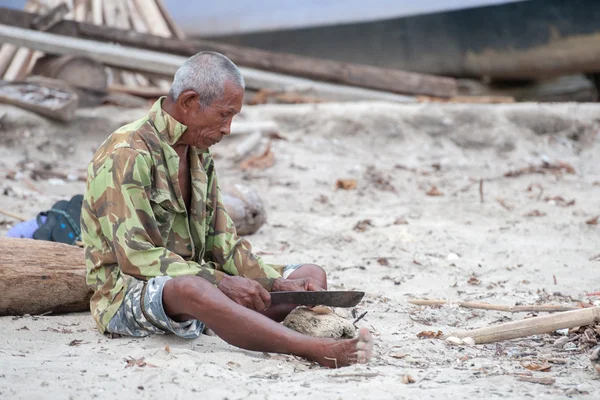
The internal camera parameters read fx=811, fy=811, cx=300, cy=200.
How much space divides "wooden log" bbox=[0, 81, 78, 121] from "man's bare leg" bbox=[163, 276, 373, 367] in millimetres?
4455

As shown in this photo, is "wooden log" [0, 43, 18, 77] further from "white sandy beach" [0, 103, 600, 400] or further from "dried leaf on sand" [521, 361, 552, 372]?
"dried leaf on sand" [521, 361, 552, 372]

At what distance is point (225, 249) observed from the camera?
12.6ft

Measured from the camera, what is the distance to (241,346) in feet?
10.5

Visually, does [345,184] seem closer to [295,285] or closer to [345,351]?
[295,285]

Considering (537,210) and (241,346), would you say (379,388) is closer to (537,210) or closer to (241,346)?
(241,346)

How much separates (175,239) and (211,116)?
1.95ft

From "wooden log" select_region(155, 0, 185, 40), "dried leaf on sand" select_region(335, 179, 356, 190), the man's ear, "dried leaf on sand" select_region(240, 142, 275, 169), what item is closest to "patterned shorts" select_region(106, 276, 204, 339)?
the man's ear

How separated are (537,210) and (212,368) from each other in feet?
13.4

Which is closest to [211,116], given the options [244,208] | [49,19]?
[244,208]

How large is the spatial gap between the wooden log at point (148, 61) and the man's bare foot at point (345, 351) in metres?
5.49

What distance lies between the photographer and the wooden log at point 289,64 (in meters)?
8.94

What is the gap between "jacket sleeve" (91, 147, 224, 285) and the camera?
10.7ft

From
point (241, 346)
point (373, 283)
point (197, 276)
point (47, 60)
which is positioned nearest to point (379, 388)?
point (241, 346)

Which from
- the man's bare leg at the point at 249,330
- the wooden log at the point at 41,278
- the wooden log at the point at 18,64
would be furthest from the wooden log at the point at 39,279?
the wooden log at the point at 18,64
